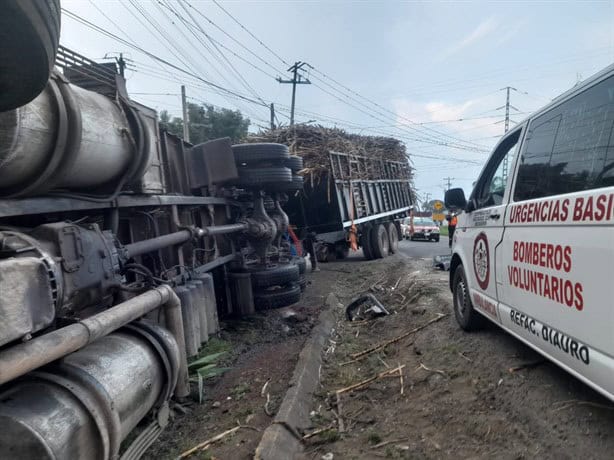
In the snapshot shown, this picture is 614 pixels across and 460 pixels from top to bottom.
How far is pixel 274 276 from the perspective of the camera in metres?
6.54

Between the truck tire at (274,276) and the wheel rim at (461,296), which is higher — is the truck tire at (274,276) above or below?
above

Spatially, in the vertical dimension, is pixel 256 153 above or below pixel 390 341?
above

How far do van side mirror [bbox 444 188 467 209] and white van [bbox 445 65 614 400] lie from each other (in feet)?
1.97

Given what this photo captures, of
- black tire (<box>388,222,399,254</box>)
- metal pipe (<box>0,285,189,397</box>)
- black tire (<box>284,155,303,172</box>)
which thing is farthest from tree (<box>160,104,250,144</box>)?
metal pipe (<box>0,285,189,397</box>)

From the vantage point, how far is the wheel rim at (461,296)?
484 centimetres

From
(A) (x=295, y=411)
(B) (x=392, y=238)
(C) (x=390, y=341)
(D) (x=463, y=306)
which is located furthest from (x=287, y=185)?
(B) (x=392, y=238)

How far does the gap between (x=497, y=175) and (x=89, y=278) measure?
3529mm

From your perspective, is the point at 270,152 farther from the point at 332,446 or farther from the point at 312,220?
the point at 312,220

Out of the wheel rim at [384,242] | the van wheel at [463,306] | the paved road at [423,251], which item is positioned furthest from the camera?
the paved road at [423,251]

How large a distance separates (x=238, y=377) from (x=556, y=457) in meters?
2.87

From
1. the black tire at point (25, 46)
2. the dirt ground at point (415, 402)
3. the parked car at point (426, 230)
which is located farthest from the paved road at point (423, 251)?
the black tire at point (25, 46)

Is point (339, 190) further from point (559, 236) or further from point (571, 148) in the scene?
point (559, 236)

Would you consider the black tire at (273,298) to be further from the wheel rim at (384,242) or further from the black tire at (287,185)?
the wheel rim at (384,242)

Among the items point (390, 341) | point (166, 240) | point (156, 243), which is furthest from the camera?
point (390, 341)
